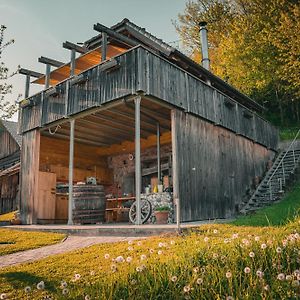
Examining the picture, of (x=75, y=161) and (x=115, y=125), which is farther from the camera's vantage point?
(x=75, y=161)

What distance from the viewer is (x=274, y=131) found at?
2156 cm

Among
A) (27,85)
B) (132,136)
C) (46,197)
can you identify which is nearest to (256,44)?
(132,136)

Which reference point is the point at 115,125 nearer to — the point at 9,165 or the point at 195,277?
the point at 195,277

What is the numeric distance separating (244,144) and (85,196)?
8.32 metres

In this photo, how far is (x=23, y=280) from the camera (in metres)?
4.72

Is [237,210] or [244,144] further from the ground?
[244,144]

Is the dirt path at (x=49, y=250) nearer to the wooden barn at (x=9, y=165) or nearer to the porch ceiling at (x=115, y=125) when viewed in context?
the porch ceiling at (x=115, y=125)

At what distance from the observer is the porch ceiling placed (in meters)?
12.2

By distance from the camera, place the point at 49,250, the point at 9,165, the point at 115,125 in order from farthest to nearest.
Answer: the point at 9,165
the point at 115,125
the point at 49,250

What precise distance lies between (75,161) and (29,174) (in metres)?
3.35

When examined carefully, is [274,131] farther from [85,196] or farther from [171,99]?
[85,196]

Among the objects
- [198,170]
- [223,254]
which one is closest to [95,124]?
[198,170]

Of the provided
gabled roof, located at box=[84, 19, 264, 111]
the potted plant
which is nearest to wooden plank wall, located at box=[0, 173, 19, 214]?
gabled roof, located at box=[84, 19, 264, 111]

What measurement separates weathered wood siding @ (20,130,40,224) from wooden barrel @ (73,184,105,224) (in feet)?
9.35
